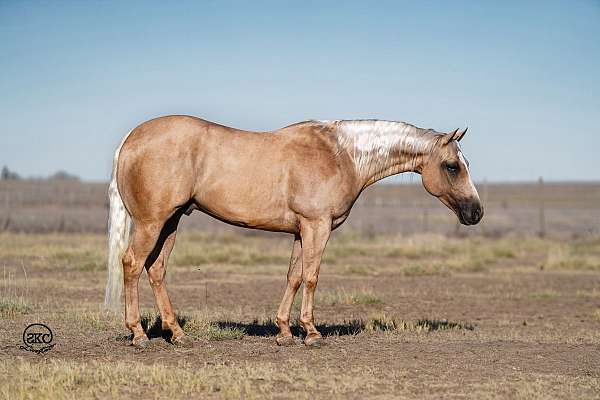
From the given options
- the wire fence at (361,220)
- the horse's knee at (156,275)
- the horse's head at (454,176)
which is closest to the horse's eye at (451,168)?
the horse's head at (454,176)

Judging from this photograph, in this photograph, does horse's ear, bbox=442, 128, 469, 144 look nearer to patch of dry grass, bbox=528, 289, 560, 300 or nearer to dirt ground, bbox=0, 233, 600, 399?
dirt ground, bbox=0, 233, 600, 399

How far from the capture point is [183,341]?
845 centimetres

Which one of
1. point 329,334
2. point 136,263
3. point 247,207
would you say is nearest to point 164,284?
point 136,263

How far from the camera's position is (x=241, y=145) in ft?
27.8

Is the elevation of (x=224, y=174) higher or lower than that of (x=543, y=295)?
higher

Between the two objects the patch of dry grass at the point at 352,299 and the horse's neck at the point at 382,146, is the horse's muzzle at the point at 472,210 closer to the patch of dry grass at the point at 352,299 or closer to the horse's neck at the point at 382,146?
the horse's neck at the point at 382,146

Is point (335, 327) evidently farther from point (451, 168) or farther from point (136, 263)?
point (136, 263)

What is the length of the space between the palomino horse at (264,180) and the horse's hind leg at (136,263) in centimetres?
1

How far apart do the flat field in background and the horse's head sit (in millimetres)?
1614

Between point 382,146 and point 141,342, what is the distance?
139 inches

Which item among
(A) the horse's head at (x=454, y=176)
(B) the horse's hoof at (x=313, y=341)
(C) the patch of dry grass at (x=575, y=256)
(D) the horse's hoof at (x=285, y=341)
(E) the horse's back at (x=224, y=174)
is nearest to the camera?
(E) the horse's back at (x=224, y=174)

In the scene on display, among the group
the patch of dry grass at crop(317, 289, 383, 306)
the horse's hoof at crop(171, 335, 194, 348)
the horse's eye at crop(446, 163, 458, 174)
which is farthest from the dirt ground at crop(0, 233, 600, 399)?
the horse's eye at crop(446, 163, 458, 174)

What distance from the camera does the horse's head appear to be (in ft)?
29.2

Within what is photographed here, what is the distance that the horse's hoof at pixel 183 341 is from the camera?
332 inches
